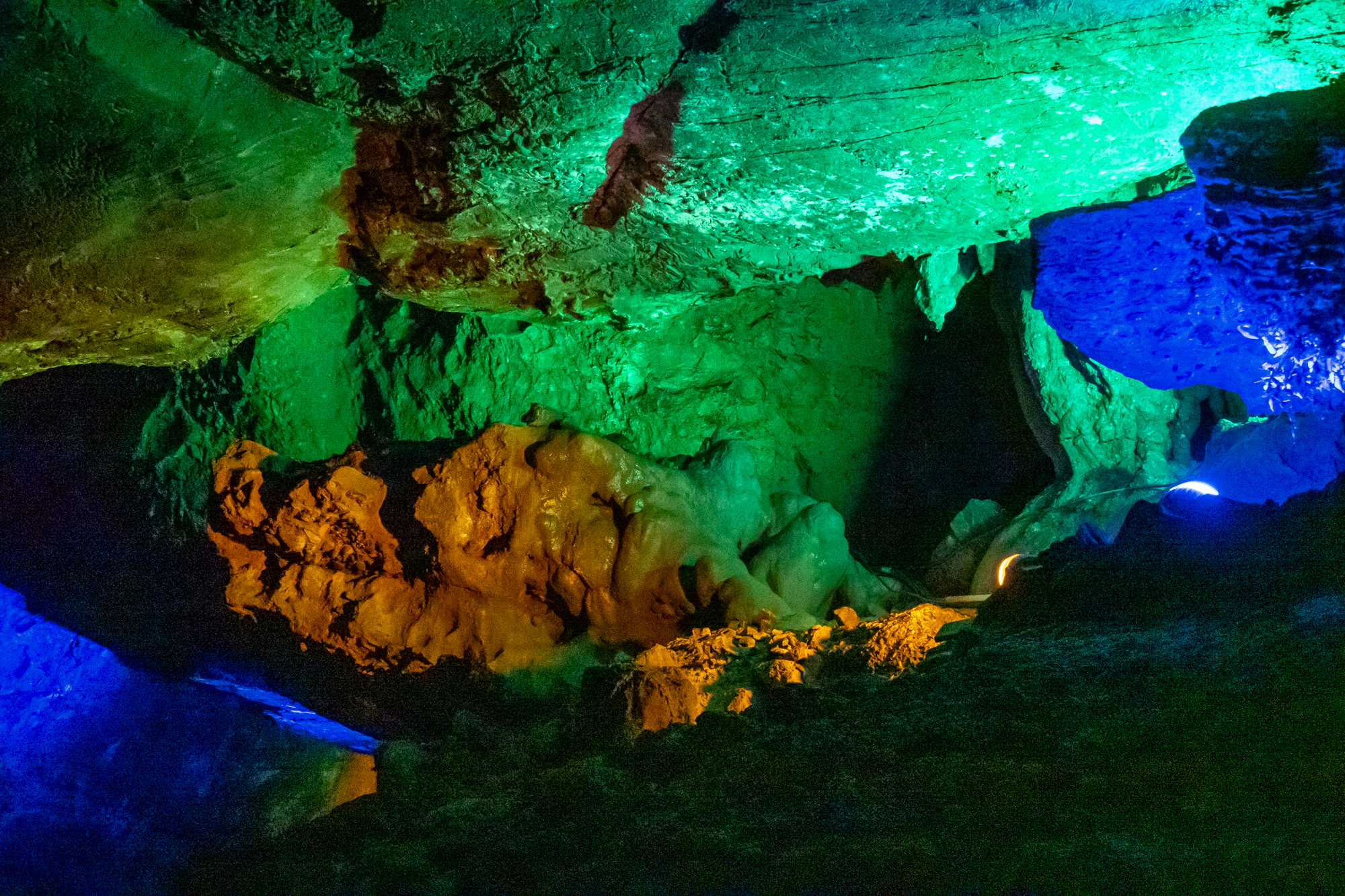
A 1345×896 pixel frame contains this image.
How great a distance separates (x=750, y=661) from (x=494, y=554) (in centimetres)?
145

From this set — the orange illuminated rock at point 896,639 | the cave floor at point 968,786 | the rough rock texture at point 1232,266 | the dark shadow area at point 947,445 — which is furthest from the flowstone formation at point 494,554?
the rough rock texture at point 1232,266

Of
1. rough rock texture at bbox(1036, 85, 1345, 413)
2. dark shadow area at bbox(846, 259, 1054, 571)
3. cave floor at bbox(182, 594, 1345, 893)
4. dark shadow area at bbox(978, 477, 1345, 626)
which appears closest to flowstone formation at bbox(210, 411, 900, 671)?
cave floor at bbox(182, 594, 1345, 893)

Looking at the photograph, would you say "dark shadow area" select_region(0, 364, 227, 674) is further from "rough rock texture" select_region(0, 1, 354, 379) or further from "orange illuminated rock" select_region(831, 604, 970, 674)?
"orange illuminated rock" select_region(831, 604, 970, 674)

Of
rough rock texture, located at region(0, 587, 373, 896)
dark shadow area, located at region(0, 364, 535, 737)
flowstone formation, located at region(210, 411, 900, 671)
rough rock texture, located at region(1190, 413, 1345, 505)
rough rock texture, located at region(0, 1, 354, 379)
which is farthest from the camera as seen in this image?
rough rock texture, located at region(0, 587, 373, 896)

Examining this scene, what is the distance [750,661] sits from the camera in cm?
299

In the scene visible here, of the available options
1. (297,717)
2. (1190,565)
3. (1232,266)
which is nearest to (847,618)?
(1190,565)

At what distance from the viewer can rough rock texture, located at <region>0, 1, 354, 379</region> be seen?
276 cm

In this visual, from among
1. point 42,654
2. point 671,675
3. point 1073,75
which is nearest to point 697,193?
point 1073,75

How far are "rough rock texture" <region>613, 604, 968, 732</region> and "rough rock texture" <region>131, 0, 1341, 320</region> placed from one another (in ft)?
4.89

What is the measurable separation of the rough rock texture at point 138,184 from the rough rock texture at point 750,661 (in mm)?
2204

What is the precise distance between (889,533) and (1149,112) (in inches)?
124

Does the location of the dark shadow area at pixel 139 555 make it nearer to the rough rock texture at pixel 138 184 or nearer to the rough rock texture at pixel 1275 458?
the rough rock texture at pixel 138 184

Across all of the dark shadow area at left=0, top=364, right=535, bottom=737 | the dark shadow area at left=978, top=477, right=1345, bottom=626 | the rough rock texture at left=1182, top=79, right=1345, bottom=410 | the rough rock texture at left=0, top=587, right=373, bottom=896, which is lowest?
the rough rock texture at left=0, top=587, right=373, bottom=896

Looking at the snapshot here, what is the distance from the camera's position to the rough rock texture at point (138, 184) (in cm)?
276
